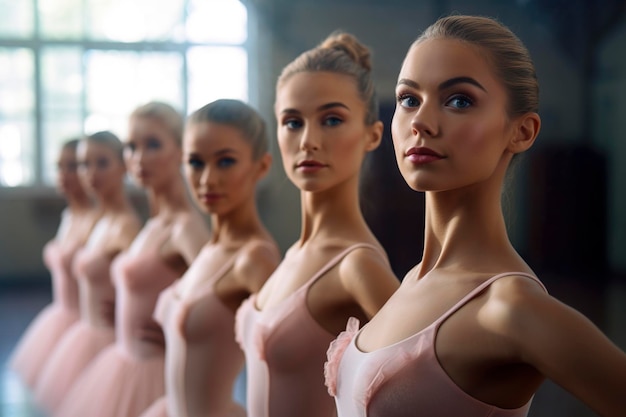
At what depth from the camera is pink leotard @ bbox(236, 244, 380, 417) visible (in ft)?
5.25

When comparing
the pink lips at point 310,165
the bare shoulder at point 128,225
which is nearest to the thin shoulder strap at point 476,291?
the pink lips at point 310,165

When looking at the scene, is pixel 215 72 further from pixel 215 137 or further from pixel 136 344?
pixel 215 137

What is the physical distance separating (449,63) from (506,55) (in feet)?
0.27

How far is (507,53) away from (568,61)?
58 cm

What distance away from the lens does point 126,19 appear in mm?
7223

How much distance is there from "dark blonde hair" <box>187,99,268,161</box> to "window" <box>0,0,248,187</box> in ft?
16.0

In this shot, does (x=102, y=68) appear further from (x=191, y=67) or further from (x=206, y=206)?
(x=206, y=206)

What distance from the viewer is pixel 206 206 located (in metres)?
2.10

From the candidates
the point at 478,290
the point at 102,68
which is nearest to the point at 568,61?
the point at 478,290

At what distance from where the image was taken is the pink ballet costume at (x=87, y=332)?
3.31 meters

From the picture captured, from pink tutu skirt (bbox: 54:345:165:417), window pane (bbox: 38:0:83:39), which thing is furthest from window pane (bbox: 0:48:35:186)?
pink tutu skirt (bbox: 54:345:165:417)

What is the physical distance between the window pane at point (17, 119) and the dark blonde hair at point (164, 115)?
499 centimetres

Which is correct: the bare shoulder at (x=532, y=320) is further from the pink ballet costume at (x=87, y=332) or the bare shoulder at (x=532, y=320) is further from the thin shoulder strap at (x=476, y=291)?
the pink ballet costume at (x=87, y=332)

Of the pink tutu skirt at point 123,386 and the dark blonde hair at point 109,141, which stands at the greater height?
the dark blonde hair at point 109,141
